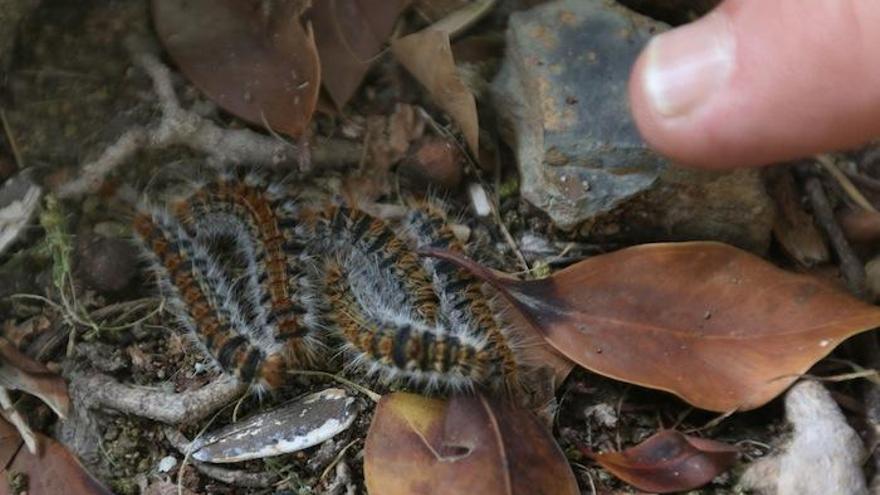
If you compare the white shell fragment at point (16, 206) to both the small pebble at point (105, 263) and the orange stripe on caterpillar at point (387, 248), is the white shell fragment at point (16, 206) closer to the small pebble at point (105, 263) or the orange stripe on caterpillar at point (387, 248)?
the small pebble at point (105, 263)

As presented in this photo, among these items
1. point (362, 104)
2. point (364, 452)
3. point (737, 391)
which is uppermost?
point (362, 104)

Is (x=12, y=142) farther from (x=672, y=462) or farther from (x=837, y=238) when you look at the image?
(x=837, y=238)

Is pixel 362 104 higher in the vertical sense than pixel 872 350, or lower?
higher

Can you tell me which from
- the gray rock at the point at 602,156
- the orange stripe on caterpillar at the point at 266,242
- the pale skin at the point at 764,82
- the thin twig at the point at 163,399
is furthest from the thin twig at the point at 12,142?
the pale skin at the point at 764,82

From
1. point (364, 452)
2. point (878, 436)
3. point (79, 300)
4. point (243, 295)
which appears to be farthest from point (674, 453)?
point (79, 300)

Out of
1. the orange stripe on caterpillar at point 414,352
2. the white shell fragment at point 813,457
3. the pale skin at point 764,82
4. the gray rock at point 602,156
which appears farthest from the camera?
the gray rock at point 602,156

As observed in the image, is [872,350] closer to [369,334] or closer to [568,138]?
[568,138]
